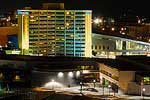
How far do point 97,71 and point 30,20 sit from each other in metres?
10.2

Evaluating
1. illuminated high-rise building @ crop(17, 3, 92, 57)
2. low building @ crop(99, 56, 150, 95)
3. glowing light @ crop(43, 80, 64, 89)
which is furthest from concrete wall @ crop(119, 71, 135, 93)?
illuminated high-rise building @ crop(17, 3, 92, 57)

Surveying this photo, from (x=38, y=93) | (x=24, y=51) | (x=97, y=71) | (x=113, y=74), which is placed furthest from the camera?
(x=24, y=51)

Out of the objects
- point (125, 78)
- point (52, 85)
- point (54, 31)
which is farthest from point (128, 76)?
point (54, 31)

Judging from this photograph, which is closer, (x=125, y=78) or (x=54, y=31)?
(x=125, y=78)

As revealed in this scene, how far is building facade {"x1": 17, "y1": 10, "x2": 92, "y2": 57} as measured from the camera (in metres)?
26.0

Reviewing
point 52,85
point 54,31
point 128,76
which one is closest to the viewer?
point 128,76

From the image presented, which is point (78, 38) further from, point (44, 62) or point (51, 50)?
point (44, 62)

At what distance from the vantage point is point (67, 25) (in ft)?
85.8

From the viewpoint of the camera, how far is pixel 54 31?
2633 cm

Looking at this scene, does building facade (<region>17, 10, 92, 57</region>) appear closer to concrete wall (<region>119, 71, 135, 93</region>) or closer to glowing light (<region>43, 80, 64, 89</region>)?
glowing light (<region>43, 80, 64, 89</region>)

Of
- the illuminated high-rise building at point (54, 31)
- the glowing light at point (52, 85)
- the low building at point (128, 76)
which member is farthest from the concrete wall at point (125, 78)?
the illuminated high-rise building at point (54, 31)

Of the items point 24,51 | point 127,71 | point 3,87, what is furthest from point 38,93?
point 24,51

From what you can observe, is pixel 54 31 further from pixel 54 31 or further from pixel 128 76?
pixel 128 76

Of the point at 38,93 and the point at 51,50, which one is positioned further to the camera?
the point at 51,50
